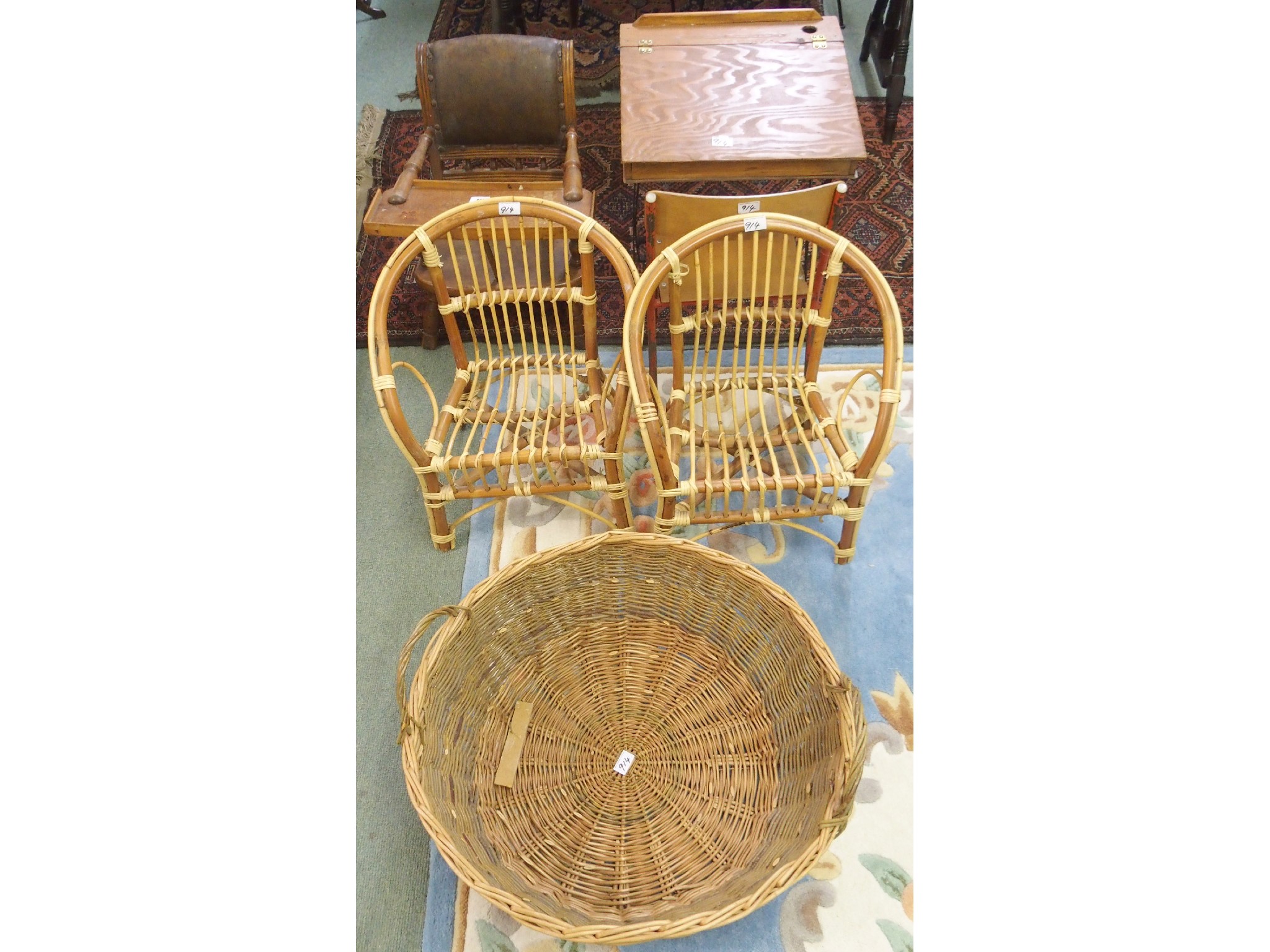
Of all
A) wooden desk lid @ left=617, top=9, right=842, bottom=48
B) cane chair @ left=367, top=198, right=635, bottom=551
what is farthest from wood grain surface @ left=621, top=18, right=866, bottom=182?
cane chair @ left=367, top=198, right=635, bottom=551

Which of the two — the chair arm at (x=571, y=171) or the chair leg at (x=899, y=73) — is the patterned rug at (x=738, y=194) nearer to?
the chair leg at (x=899, y=73)

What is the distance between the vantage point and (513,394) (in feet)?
6.97

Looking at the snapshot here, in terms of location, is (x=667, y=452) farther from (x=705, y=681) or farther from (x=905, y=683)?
(x=905, y=683)

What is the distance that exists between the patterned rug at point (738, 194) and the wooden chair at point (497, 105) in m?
0.45

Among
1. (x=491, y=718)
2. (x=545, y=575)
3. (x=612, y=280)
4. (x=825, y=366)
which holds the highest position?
(x=612, y=280)

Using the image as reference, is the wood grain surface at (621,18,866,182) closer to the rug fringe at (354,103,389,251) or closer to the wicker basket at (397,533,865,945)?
the rug fringe at (354,103,389,251)

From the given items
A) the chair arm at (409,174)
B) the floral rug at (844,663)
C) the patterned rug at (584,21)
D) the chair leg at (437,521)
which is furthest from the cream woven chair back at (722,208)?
the patterned rug at (584,21)

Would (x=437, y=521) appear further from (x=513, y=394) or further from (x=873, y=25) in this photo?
(x=873, y=25)

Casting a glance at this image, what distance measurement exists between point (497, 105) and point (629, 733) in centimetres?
204

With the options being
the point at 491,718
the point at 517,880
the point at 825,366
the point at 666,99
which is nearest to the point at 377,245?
the point at 666,99

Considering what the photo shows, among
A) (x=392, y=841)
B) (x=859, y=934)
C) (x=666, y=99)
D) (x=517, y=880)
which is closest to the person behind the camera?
(x=517, y=880)

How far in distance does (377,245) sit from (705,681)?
2.16 metres

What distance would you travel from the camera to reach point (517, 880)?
159 cm

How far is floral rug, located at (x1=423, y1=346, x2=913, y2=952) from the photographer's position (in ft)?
5.54
